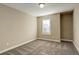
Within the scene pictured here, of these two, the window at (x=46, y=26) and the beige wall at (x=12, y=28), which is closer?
the beige wall at (x=12, y=28)

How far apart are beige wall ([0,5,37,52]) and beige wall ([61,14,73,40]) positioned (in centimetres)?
282

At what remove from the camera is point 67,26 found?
18.3 ft

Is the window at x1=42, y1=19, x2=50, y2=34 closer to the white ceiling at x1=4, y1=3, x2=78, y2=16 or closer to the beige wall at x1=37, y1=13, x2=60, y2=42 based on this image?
the beige wall at x1=37, y1=13, x2=60, y2=42

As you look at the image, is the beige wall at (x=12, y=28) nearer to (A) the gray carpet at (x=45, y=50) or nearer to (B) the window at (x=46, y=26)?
(A) the gray carpet at (x=45, y=50)

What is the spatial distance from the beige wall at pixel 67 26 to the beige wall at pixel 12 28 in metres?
2.82

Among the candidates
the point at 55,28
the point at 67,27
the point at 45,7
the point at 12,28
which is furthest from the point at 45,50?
the point at 67,27

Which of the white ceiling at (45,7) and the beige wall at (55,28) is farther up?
the white ceiling at (45,7)

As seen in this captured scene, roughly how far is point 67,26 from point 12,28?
13.2 ft

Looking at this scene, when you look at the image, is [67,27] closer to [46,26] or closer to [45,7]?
[46,26]

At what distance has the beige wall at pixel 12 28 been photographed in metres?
3.22

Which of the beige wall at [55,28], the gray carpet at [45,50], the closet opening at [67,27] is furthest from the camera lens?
the closet opening at [67,27]

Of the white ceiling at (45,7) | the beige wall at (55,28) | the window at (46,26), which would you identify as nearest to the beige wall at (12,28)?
the white ceiling at (45,7)
